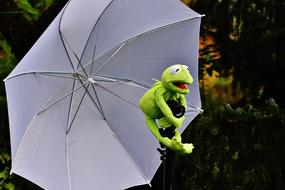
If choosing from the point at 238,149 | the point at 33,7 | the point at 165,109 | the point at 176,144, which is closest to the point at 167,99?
the point at 165,109

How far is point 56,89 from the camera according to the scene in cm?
221

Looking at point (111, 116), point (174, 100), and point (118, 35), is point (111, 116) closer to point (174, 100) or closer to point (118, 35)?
point (118, 35)

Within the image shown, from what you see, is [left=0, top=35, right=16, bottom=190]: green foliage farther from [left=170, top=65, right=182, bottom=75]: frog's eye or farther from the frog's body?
[left=170, top=65, right=182, bottom=75]: frog's eye

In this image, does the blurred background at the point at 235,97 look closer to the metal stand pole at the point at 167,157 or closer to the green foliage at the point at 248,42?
the green foliage at the point at 248,42

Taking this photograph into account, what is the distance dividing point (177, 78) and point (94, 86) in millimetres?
471

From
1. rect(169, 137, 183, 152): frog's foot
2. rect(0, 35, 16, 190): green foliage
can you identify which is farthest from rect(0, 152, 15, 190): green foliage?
rect(169, 137, 183, 152): frog's foot

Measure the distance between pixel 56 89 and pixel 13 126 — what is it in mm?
256

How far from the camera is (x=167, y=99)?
188cm

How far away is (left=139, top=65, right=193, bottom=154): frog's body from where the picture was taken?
5.99 ft

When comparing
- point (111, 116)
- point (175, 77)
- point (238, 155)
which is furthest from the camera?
point (238, 155)

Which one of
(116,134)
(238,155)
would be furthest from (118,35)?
(238,155)

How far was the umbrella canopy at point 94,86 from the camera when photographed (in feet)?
7.13

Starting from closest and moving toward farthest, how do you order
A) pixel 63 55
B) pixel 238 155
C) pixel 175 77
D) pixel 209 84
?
pixel 175 77 < pixel 63 55 < pixel 238 155 < pixel 209 84

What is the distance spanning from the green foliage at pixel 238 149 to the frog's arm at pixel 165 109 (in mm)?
993
